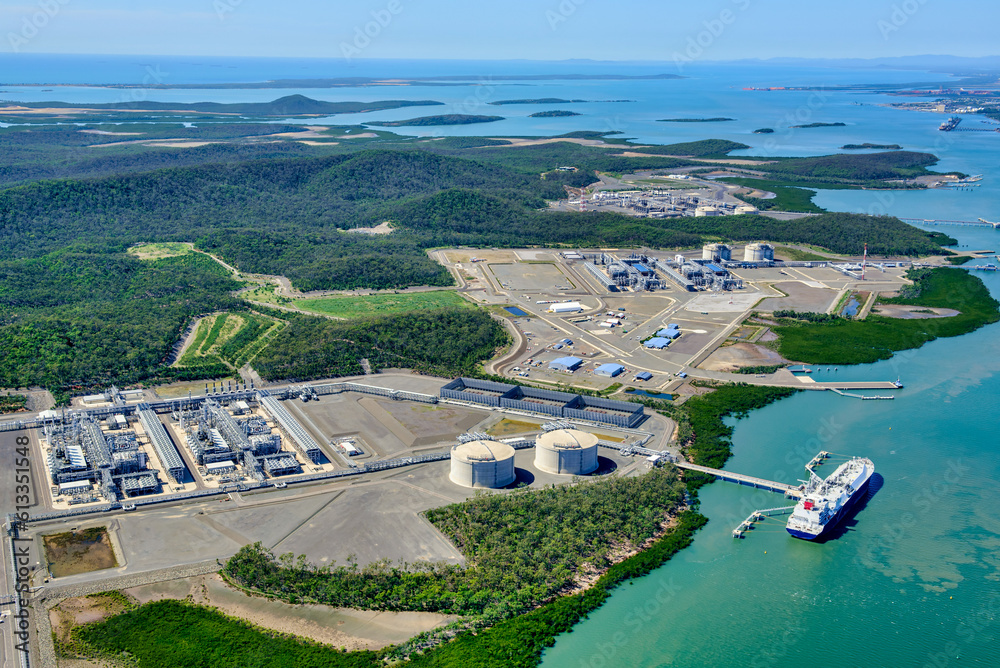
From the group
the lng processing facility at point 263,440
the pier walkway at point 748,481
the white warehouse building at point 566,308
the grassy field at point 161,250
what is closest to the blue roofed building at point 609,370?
the lng processing facility at point 263,440

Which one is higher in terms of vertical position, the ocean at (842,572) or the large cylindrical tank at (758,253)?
the large cylindrical tank at (758,253)

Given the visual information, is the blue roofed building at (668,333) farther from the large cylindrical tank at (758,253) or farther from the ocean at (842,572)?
the large cylindrical tank at (758,253)

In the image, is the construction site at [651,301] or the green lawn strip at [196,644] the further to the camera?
the construction site at [651,301]

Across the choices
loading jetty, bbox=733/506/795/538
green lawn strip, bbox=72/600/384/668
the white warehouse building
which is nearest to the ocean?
loading jetty, bbox=733/506/795/538

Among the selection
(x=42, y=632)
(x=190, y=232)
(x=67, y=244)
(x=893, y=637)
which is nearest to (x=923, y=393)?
(x=893, y=637)

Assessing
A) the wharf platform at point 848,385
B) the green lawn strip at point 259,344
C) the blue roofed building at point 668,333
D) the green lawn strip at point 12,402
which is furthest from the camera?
the blue roofed building at point 668,333

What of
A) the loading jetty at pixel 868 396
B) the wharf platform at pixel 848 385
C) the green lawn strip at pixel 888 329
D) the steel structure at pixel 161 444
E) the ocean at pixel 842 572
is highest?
the green lawn strip at pixel 888 329

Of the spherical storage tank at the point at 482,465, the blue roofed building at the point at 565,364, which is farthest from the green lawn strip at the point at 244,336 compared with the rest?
the spherical storage tank at the point at 482,465

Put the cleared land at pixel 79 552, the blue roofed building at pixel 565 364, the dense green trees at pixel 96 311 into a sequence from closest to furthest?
the cleared land at pixel 79 552, the dense green trees at pixel 96 311, the blue roofed building at pixel 565 364
